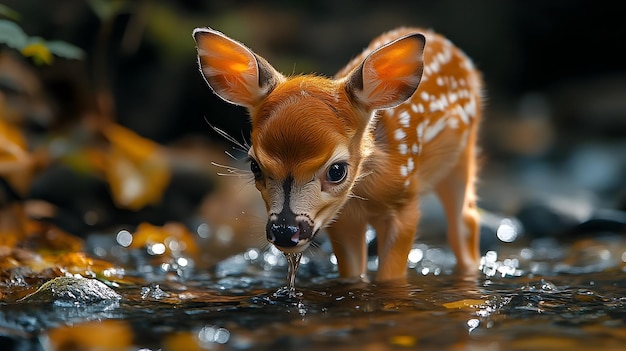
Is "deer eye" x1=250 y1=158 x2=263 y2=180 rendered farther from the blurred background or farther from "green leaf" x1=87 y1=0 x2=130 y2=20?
"green leaf" x1=87 y1=0 x2=130 y2=20

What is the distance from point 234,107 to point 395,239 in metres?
5.21

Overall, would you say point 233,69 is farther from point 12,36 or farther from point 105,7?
point 105,7

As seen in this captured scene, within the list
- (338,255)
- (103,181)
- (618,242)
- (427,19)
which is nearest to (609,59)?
(427,19)

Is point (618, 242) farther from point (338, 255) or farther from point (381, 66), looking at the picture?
point (381, 66)

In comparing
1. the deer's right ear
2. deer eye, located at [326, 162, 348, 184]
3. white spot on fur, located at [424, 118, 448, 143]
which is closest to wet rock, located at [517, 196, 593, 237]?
white spot on fur, located at [424, 118, 448, 143]

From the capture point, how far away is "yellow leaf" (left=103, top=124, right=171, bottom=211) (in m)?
7.20

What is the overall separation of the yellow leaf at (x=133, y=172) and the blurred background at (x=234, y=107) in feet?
0.05

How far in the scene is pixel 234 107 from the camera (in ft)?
32.0

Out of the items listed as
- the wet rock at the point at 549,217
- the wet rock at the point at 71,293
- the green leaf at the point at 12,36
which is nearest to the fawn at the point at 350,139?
the wet rock at the point at 71,293

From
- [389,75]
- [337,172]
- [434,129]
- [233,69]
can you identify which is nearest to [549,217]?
[434,129]

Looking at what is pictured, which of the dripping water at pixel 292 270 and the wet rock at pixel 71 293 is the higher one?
the dripping water at pixel 292 270

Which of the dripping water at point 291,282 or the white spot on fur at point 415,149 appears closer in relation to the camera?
the dripping water at point 291,282

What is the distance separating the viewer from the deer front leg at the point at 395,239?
→ 4.79m

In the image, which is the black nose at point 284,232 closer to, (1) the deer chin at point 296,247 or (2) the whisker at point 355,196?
(1) the deer chin at point 296,247
